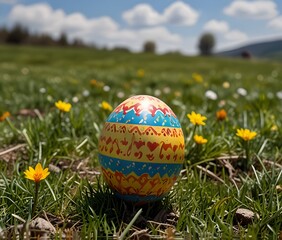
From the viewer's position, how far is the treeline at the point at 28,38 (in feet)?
186

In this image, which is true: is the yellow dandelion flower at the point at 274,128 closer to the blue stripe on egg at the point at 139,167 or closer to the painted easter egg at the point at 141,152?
the painted easter egg at the point at 141,152

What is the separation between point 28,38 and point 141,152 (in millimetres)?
59327

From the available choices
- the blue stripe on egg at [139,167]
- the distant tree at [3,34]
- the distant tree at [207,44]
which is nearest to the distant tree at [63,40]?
the distant tree at [3,34]

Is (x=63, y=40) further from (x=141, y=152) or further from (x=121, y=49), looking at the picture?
(x=141, y=152)

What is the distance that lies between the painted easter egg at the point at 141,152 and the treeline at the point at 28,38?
57.0m

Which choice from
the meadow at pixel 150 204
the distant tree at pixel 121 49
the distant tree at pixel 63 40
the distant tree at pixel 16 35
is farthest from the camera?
the distant tree at pixel 63 40

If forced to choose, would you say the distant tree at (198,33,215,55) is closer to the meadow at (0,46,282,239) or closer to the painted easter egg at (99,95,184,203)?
the meadow at (0,46,282,239)

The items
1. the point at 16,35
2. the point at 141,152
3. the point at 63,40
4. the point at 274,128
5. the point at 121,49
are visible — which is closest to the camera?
the point at 141,152

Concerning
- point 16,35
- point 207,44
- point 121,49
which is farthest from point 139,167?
point 207,44

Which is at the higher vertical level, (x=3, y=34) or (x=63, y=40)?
(x=3, y=34)

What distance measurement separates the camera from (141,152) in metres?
2.18

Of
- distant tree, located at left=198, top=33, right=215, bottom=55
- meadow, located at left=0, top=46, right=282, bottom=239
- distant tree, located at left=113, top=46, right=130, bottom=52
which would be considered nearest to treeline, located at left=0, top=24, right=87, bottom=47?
distant tree, located at left=113, top=46, right=130, bottom=52

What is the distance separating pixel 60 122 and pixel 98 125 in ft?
1.38

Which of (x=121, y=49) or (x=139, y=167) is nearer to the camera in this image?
(x=139, y=167)
